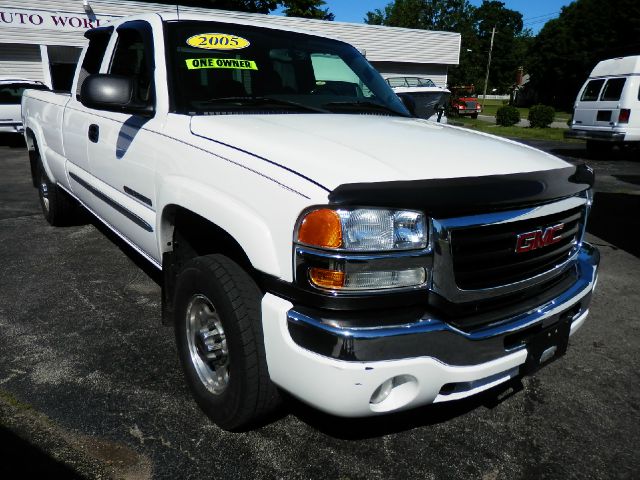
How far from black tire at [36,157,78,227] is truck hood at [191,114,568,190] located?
345 cm

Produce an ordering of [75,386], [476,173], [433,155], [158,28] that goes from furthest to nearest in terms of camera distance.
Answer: [158,28] → [75,386] → [433,155] → [476,173]

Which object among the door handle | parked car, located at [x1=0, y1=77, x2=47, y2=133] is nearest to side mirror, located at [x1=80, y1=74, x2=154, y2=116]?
the door handle

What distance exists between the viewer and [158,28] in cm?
291

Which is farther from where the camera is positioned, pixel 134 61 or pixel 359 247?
pixel 134 61

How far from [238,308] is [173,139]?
39.8 inches

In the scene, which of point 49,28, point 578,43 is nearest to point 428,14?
point 578,43

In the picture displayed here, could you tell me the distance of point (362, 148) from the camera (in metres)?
2.09

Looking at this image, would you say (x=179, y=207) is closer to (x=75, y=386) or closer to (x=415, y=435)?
(x=75, y=386)

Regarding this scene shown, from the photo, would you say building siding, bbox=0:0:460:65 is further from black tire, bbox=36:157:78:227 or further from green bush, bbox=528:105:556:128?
black tire, bbox=36:157:78:227

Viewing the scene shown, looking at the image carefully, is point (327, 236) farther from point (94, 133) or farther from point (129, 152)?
point (94, 133)

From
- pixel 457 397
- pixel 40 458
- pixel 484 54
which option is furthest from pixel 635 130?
pixel 484 54

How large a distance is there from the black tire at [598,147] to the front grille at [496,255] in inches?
540

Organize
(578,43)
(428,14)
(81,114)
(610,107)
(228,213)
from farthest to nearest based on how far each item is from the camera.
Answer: (428,14) → (578,43) → (610,107) → (81,114) → (228,213)

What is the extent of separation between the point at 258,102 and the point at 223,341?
132 centimetres
